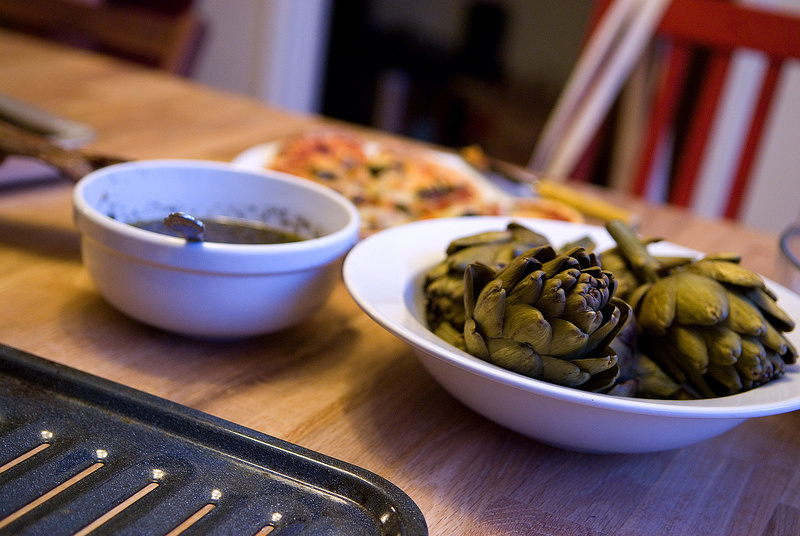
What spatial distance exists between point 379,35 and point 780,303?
8.76 ft

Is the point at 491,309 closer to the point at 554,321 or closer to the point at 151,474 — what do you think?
the point at 554,321

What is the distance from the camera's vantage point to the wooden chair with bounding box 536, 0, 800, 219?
1297 millimetres

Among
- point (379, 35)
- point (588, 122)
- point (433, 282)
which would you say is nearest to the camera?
point (433, 282)

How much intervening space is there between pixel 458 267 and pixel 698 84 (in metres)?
1.13

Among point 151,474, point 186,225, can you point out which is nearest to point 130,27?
point 186,225

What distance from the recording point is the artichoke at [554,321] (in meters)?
0.42

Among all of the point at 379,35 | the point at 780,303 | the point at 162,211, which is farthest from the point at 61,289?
the point at 379,35

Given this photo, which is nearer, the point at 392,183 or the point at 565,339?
the point at 565,339

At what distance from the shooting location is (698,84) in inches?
57.0

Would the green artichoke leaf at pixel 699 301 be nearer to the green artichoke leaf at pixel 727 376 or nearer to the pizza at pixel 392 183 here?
the green artichoke leaf at pixel 727 376

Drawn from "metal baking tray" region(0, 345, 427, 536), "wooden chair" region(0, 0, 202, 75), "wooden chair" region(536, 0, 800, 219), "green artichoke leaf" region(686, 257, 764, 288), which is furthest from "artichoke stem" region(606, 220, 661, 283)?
"wooden chair" region(0, 0, 202, 75)

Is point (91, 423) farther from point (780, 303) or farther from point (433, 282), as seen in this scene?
point (780, 303)

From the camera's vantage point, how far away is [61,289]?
60 cm

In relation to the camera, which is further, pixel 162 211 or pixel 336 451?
pixel 162 211
